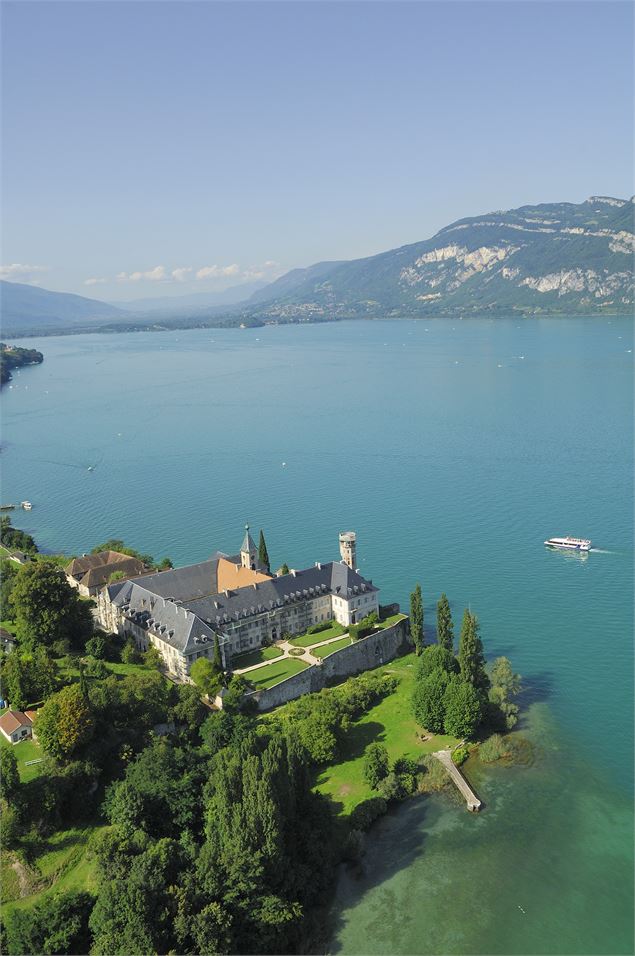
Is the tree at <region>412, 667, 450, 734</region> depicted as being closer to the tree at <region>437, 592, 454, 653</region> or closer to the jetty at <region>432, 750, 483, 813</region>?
the jetty at <region>432, 750, 483, 813</region>

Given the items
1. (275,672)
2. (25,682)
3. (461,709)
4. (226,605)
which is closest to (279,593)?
(226,605)

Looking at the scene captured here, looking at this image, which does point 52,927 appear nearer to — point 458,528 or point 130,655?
point 130,655

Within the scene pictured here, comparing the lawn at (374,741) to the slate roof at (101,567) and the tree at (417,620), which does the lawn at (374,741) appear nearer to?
the tree at (417,620)

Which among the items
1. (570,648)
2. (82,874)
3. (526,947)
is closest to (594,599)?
(570,648)

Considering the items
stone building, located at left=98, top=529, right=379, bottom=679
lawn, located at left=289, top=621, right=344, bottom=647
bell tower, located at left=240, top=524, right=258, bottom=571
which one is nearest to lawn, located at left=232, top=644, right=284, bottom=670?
stone building, located at left=98, top=529, right=379, bottom=679

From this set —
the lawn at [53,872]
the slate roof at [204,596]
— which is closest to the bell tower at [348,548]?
the slate roof at [204,596]
